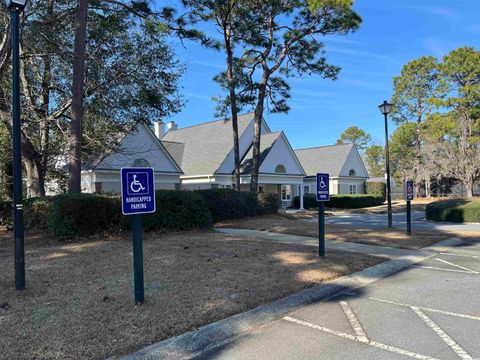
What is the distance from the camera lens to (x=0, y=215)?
46.5 ft

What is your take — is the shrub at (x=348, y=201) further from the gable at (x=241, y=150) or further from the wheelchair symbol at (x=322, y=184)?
the wheelchair symbol at (x=322, y=184)

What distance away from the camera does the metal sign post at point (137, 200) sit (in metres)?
5.11

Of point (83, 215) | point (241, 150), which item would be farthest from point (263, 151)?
point (83, 215)

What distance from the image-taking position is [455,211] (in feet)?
64.5

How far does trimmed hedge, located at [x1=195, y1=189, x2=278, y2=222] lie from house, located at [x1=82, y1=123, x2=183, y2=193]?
6287mm

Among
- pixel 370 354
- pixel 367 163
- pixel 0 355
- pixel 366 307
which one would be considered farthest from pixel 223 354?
pixel 367 163

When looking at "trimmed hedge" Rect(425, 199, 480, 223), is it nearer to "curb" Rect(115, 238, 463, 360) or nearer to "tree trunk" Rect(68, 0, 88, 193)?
"curb" Rect(115, 238, 463, 360)

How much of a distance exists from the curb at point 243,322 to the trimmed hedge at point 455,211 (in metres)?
13.1

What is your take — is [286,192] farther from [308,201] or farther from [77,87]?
[77,87]

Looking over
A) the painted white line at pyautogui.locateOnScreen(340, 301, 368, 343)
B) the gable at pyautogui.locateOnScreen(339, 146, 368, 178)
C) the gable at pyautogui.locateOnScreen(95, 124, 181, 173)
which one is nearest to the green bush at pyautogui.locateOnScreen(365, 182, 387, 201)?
the gable at pyautogui.locateOnScreen(339, 146, 368, 178)

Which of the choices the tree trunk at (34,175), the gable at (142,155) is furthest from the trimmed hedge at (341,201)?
the tree trunk at (34,175)

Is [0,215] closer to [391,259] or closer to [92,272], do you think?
[92,272]

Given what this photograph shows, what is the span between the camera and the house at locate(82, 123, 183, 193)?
23.3 m

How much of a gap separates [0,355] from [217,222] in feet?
43.7
